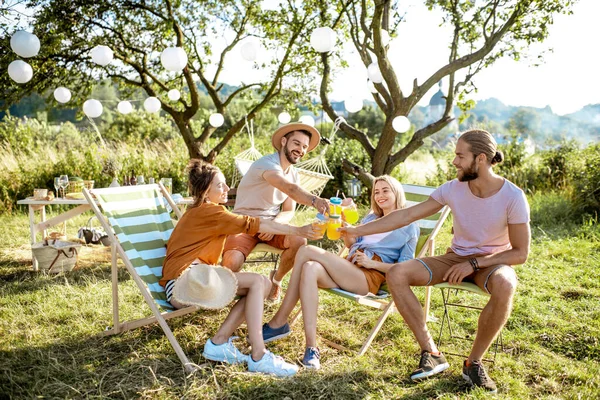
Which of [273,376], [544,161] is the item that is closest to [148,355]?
[273,376]

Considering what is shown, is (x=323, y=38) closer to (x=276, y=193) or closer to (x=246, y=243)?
(x=276, y=193)

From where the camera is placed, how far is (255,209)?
381cm

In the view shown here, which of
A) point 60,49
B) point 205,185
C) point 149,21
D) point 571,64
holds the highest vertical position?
point 571,64

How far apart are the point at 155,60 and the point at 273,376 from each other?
6.92 meters

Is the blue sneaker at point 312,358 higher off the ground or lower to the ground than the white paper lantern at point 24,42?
lower

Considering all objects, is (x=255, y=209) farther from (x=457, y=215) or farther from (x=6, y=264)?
(x=6, y=264)

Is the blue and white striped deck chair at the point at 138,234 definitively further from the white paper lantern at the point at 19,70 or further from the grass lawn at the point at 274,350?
the white paper lantern at the point at 19,70

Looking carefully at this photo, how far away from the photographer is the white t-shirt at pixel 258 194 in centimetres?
371

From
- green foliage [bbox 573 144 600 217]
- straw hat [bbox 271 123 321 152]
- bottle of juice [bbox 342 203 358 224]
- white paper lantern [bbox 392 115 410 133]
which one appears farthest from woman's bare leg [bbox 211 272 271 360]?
green foliage [bbox 573 144 600 217]

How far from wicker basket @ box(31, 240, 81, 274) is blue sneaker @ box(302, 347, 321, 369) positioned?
305cm

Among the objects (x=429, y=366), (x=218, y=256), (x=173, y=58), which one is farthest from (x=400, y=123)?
(x=429, y=366)

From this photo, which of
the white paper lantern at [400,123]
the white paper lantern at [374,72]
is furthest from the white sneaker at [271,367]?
the white paper lantern at [374,72]

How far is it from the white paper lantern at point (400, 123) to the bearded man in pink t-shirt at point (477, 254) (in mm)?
2924

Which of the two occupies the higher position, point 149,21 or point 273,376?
point 149,21
